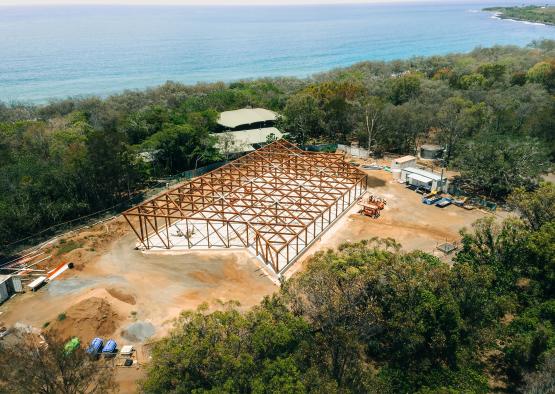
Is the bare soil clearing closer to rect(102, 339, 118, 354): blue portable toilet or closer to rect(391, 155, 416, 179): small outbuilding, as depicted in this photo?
rect(391, 155, 416, 179): small outbuilding

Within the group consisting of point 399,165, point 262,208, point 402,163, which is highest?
point 262,208

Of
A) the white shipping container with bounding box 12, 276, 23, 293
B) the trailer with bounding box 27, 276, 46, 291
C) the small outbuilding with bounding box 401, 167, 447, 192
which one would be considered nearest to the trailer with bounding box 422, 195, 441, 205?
the small outbuilding with bounding box 401, 167, 447, 192

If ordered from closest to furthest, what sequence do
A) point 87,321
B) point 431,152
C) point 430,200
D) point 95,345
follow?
point 95,345 → point 87,321 → point 430,200 → point 431,152

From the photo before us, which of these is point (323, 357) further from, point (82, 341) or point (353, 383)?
point (82, 341)

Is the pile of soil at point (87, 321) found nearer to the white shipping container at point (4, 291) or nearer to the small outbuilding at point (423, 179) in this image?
the white shipping container at point (4, 291)

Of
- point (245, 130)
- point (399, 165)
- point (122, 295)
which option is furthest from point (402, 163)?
point (122, 295)

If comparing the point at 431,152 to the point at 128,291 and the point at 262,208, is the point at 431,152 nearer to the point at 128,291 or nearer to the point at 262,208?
the point at 262,208

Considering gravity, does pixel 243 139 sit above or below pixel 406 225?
above

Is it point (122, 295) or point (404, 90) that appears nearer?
point (122, 295)
